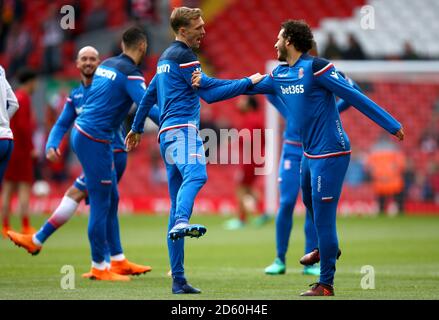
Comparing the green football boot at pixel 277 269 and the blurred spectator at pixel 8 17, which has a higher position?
the blurred spectator at pixel 8 17

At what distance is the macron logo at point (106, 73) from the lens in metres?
10.3

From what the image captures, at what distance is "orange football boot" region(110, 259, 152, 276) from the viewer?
1074 centimetres

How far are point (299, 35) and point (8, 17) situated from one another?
21938 millimetres

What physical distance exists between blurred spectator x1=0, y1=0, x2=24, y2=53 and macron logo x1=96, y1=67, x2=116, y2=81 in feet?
63.9

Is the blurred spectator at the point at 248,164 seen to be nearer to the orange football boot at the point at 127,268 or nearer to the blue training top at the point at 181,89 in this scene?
the orange football boot at the point at 127,268

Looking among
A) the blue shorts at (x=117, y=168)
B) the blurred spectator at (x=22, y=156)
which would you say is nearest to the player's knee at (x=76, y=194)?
the blue shorts at (x=117, y=168)

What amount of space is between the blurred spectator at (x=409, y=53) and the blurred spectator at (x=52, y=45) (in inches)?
387

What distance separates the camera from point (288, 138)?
11.7 m

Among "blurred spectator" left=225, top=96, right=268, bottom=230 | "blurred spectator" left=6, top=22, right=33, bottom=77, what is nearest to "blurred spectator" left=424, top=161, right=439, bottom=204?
"blurred spectator" left=225, top=96, right=268, bottom=230

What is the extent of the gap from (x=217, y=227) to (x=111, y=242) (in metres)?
8.62

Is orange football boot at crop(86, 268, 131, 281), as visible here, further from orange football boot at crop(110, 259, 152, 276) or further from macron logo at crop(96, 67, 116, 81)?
macron logo at crop(96, 67, 116, 81)

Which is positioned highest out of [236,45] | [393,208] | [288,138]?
[236,45]
